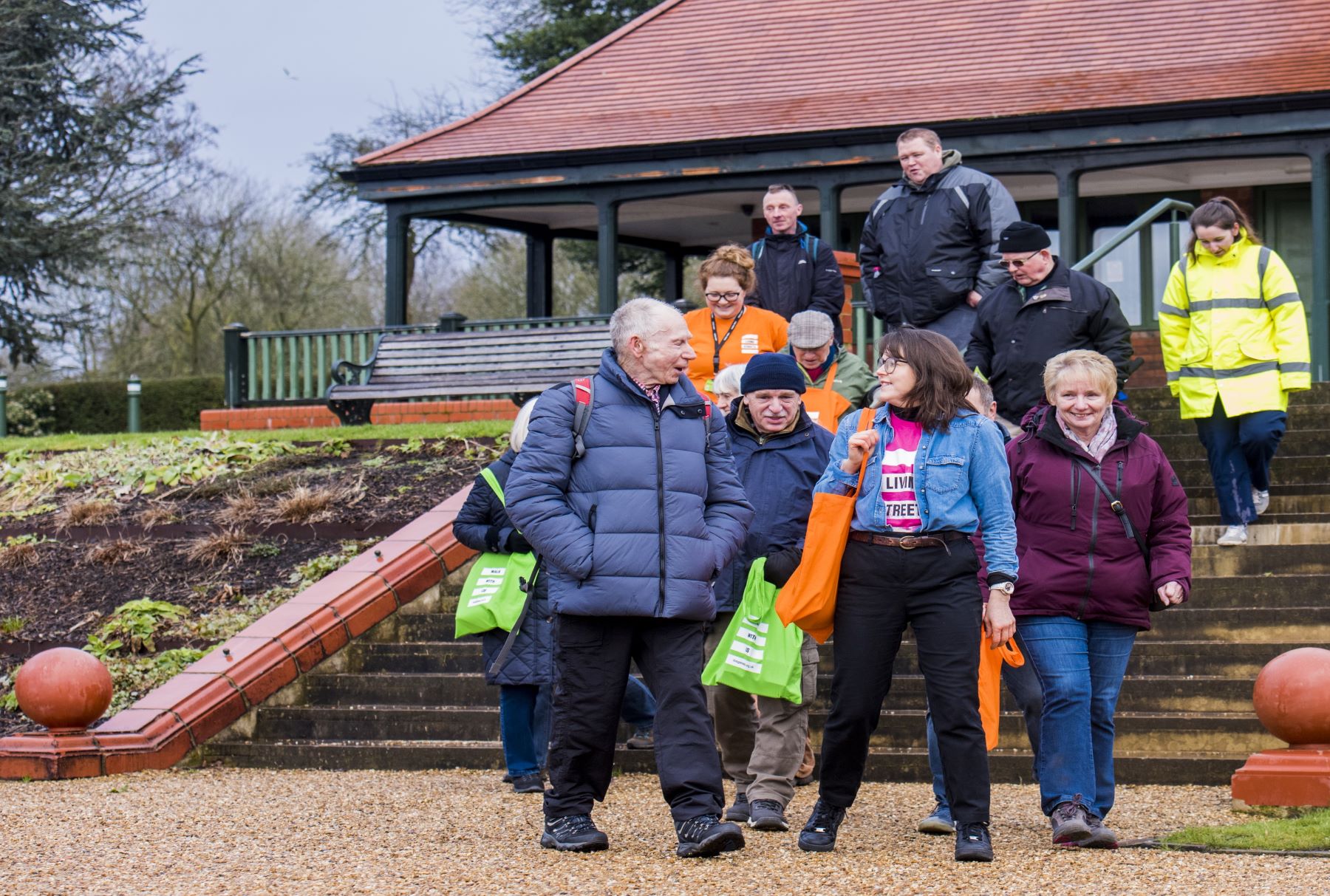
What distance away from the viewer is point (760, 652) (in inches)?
239

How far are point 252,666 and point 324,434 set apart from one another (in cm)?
536

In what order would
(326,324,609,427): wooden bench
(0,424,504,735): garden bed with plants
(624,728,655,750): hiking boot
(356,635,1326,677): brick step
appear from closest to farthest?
(624,728,655,750): hiking boot → (356,635,1326,677): brick step → (0,424,504,735): garden bed with plants → (326,324,609,427): wooden bench

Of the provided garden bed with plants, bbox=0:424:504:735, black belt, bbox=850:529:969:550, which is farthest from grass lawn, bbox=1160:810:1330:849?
garden bed with plants, bbox=0:424:504:735

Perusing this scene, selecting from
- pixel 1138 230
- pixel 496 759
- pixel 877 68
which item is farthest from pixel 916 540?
pixel 877 68

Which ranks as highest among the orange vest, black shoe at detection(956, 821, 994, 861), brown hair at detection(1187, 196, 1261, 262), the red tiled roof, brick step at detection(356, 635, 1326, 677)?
the red tiled roof

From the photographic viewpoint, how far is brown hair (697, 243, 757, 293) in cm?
757

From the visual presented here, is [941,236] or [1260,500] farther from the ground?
[941,236]

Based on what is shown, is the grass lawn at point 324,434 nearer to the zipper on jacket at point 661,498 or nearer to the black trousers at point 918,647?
the zipper on jacket at point 661,498

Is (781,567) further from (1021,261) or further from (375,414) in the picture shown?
(375,414)

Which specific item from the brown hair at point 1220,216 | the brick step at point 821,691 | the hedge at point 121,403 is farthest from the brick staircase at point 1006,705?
the hedge at point 121,403

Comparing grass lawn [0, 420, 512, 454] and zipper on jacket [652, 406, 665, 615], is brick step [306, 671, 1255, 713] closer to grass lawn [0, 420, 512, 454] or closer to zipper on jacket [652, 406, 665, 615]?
zipper on jacket [652, 406, 665, 615]

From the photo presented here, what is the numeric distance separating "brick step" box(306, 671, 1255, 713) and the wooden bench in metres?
6.54

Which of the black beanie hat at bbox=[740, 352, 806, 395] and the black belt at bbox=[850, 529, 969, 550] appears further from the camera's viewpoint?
the black beanie hat at bbox=[740, 352, 806, 395]

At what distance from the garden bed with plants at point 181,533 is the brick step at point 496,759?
129 cm
